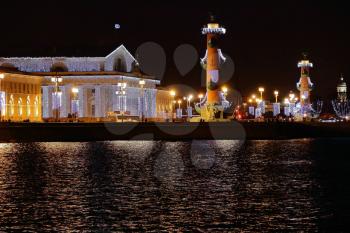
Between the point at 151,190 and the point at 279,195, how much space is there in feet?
19.2

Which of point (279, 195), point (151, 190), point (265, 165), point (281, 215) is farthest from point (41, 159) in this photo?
point (281, 215)

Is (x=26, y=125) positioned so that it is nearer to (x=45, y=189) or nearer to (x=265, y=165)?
(x=265, y=165)

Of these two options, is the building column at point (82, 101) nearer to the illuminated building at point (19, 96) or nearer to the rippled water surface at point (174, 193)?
the illuminated building at point (19, 96)

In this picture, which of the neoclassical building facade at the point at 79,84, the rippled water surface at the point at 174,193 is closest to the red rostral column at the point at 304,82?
the neoclassical building facade at the point at 79,84

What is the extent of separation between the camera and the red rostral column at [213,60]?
99875 mm

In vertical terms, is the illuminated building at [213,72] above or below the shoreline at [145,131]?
above

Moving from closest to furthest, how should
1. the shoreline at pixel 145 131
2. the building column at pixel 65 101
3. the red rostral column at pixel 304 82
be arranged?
the shoreline at pixel 145 131 < the building column at pixel 65 101 < the red rostral column at pixel 304 82

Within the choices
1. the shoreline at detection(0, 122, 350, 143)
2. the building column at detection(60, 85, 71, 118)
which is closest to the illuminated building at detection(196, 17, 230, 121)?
the shoreline at detection(0, 122, 350, 143)

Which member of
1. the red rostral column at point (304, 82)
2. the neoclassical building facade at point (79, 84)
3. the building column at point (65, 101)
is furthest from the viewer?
the red rostral column at point (304, 82)

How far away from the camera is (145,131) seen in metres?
88.4

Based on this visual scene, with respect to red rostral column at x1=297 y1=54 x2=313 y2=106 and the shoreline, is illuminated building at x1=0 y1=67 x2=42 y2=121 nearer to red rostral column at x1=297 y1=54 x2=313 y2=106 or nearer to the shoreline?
the shoreline

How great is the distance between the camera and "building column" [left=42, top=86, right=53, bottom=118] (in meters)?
122

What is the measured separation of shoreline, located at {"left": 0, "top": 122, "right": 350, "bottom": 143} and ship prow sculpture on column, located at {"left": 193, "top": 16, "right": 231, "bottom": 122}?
1037cm

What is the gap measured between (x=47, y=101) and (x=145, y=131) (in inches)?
1479
